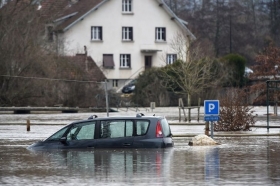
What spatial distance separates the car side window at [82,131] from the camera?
79.0ft

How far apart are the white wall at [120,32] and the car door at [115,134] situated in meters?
59.3

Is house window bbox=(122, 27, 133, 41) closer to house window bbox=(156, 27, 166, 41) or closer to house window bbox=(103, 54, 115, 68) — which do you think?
house window bbox=(103, 54, 115, 68)

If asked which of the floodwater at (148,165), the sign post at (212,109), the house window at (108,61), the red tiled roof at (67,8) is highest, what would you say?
the red tiled roof at (67,8)

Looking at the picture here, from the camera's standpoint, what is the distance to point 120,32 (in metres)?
85.6

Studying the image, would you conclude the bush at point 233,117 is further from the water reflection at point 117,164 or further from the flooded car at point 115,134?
the water reflection at point 117,164

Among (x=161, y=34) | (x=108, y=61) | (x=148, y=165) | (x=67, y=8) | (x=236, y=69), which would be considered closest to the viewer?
(x=148, y=165)

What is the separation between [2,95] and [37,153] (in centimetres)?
3946

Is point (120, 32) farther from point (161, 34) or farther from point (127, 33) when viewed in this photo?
point (161, 34)

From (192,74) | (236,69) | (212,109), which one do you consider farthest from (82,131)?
(236,69)

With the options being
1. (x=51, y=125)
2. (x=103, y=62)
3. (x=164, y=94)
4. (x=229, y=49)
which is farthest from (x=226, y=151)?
(x=229, y=49)

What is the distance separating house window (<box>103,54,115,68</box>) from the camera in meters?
85.2

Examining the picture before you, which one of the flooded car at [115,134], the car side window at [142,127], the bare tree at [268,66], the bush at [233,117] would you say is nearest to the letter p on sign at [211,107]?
the flooded car at [115,134]

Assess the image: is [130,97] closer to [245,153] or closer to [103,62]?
[103,62]

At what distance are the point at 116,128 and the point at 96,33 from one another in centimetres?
6134
